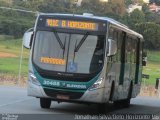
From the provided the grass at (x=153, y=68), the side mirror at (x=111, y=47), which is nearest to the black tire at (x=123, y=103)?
the side mirror at (x=111, y=47)

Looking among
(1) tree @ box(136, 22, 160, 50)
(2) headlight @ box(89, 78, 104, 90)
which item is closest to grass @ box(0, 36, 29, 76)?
(1) tree @ box(136, 22, 160, 50)

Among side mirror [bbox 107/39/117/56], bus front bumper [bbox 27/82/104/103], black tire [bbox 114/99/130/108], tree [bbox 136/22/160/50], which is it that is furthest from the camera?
tree [bbox 136/22/160/50]

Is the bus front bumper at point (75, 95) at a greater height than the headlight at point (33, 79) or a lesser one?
lesser

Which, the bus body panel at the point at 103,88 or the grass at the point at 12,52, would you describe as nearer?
the bus body panel at the point at 103,88

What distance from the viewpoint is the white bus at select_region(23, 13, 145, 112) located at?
16.8 meters

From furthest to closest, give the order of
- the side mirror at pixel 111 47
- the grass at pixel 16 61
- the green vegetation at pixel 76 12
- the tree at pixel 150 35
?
1. the grass at pixel 16 61
2. the tree at pixel 150 35
3. the green vegetation at pixel 76 12
4. the side mirror at pixel 111 47

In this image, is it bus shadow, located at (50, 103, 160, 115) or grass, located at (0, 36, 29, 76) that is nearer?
bus shadow, located at (50, 103, 160, 115)

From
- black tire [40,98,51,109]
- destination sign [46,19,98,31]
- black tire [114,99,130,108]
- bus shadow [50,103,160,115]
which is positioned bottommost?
black tire [114,99,130,108]

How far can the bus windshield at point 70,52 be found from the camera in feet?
55.5

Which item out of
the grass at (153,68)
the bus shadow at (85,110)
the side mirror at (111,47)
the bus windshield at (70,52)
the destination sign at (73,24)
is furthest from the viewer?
the grass at (153,68)

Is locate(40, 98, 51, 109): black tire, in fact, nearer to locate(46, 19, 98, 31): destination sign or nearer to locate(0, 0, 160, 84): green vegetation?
locate(46, 19, 98, 31): destination sign

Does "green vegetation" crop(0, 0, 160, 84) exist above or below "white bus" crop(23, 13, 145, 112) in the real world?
below

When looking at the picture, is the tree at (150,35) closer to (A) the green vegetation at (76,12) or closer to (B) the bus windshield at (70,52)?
(A) the green vegetation at (76,12)

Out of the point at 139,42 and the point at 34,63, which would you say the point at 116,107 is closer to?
the point at 139,42
